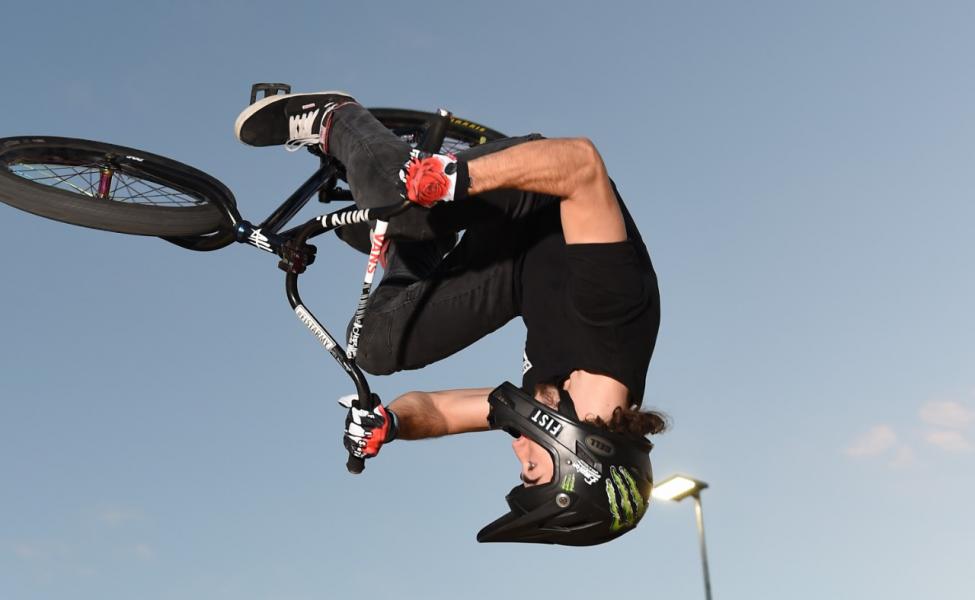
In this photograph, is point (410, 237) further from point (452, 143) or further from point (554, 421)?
point (452, 143)

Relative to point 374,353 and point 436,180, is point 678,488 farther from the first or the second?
point 436,180

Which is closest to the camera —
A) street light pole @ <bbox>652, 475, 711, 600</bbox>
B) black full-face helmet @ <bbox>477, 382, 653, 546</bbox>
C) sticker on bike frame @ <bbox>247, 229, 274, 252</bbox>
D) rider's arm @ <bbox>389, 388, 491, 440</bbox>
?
black full-face helmet @ <bbox>477, 382, 653, 546</bbox>

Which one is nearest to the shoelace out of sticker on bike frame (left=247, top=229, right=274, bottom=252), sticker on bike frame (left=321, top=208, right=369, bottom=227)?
sticker on bike frame (left=247, top=229, right=274, bottom=252)

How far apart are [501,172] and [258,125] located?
7.86 ft

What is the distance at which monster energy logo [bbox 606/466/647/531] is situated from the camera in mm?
6184

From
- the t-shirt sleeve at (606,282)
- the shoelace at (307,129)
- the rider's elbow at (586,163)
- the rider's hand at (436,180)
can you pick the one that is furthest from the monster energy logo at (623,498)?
the shoelace at (307,129)

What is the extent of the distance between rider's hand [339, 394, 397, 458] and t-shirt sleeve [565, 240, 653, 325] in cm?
132

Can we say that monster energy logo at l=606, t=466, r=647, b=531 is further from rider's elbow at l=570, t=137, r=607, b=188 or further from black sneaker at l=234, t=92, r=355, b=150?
black sneaker at l=234, t=92, r=355, b=150

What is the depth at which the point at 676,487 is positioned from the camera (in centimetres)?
2100

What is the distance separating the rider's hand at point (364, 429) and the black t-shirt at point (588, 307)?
0.89 meters

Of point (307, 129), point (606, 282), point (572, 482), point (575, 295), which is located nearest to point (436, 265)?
point (307, 129)

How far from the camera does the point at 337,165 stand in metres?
7.21

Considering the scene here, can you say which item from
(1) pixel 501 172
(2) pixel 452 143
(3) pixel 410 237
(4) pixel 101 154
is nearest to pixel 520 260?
(3) pixel 410 237

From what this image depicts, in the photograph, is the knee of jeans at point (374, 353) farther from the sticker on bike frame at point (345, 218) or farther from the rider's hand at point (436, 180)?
the rider's hand at point (436, 180)
